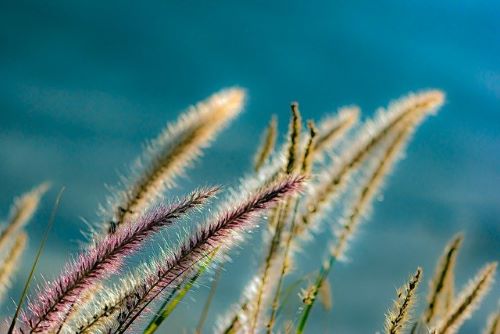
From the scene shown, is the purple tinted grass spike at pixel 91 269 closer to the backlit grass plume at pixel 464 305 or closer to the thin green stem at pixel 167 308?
the thin green stem at pixel 167 308

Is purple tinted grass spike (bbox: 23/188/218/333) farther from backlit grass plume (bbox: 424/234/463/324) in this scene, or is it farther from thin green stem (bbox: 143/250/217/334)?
backlit grass plume (bbox: 424/234/463/324)

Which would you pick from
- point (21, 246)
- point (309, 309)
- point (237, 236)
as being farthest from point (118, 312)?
point (21, 246)

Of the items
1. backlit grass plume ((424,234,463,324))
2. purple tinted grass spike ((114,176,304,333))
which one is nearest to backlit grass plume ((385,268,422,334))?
purple tinted grass spike ((114,176,304,333))

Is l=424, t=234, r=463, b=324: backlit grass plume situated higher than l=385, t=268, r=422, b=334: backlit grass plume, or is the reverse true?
l=424, t=234, r=463, b=324: backlit grass plume

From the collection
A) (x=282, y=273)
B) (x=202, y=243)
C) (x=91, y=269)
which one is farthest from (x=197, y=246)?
(x=282, y=273)

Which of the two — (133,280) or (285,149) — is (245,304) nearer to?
(285,149)

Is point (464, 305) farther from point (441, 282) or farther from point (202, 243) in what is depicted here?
point (202, 243)

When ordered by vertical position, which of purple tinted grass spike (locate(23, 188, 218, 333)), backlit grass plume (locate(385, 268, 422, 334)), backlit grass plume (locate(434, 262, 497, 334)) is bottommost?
purple tinted grass spike (locate(23, 188, 218, 333))
